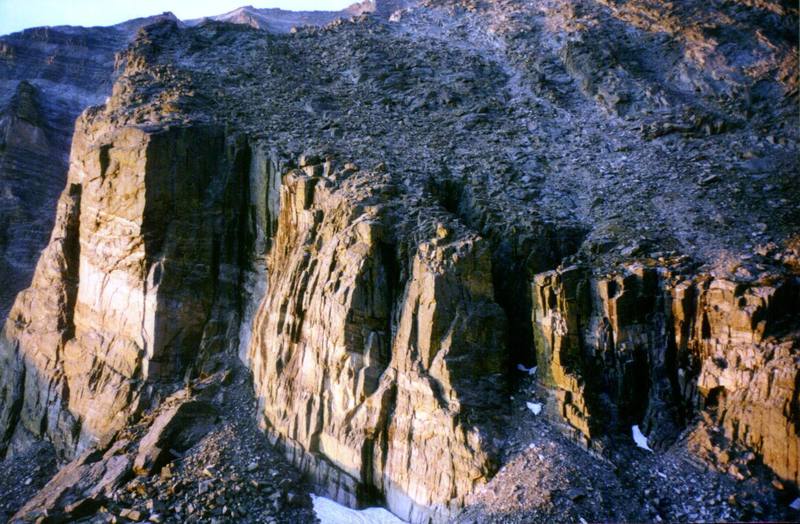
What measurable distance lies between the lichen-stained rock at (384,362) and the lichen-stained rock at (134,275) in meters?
4.66

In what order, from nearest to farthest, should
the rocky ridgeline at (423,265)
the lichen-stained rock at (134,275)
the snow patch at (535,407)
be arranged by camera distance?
1. the rocky ridgeline at (423,265)
2. the snow patch at (535,407)
3. the lichen-stained rock at (134,275)

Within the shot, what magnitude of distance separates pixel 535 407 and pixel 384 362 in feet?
16.4

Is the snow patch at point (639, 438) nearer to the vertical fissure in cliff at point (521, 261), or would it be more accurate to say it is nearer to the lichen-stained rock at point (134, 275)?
the vertical fissure in cliff at point (521, 261)

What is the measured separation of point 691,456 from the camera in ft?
42.6

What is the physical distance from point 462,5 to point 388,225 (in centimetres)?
2614

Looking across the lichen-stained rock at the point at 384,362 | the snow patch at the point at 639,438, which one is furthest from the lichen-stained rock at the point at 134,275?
the snow patch at the point at 639,438

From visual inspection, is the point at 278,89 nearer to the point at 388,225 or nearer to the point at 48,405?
the point at 388,225

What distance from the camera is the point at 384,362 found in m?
16.0

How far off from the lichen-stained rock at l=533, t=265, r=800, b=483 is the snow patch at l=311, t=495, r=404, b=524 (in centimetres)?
627

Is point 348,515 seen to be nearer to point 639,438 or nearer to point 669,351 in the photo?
point 639,438

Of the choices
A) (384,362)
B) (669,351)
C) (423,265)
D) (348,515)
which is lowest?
(348,515)

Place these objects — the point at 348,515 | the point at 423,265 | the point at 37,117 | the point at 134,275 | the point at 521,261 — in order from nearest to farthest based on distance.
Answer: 1. the point at 348,515
2. the point at 423,265
3. the point at 521,261
4. the point at 134,275
5. the point at 37,117

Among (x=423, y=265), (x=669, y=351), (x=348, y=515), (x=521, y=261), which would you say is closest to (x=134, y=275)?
(x=423, y=265)

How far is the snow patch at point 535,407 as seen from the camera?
14797mm
